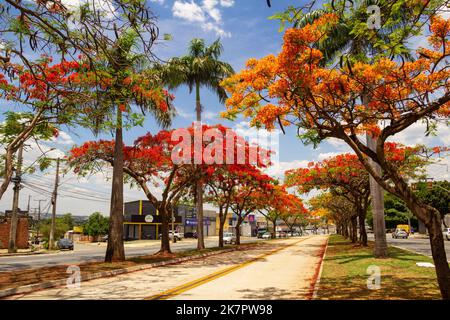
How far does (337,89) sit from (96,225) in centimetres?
6041

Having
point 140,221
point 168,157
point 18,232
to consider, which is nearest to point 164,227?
point 168,157

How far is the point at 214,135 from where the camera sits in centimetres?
2238

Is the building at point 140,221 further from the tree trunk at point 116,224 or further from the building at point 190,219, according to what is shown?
the tree trunk at point 116,224

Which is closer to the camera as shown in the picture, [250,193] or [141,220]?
[250,193]

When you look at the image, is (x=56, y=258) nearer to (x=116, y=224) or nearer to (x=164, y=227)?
(x=164, y=227)

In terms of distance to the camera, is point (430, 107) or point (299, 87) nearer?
point (430, 107)

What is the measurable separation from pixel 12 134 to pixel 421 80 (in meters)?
14.5

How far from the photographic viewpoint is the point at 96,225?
64.2 m

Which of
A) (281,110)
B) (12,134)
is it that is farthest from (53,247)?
(281,110)

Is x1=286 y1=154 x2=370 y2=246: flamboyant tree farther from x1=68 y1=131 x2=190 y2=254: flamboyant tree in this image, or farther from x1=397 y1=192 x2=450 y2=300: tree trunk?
x1=397 y1=192 x2=450 y2=300: tree trunk

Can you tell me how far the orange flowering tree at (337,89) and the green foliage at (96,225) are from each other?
58194mm

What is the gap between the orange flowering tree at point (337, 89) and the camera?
823 cm

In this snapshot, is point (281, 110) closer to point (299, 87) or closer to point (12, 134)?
point (299, 87)
